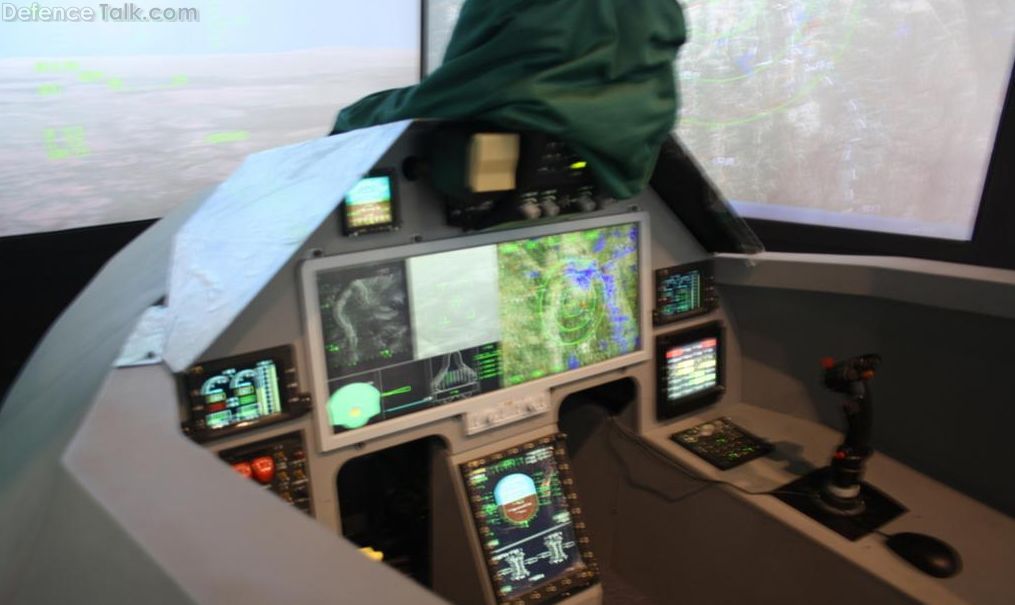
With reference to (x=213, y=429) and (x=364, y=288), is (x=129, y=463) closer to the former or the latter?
(x=213, y=429)

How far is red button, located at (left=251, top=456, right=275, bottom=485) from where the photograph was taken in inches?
54.9

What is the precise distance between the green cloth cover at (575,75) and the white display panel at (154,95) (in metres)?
2.26

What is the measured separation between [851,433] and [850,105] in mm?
1243

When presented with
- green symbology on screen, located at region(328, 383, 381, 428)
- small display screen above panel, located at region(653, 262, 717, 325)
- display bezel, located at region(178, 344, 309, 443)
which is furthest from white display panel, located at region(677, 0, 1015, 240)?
display bezel, located at region(178, 344, 309, 443)

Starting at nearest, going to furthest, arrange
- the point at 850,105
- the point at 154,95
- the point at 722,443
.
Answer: the point at 722,443, the point at 850,105, the point at 154,95

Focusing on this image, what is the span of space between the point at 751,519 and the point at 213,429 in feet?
3.94

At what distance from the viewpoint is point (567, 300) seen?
174 centimetres

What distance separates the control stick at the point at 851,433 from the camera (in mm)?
1511

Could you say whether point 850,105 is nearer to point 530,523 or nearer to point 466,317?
point 466,317

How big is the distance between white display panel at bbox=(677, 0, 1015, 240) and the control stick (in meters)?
0.92

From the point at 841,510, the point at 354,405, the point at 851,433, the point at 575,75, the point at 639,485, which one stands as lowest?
the point at 639,485

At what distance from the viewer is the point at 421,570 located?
189 centimetres

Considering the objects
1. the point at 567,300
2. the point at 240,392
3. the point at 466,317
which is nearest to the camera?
the point at 240,392

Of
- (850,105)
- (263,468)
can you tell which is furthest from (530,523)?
(850,105)
